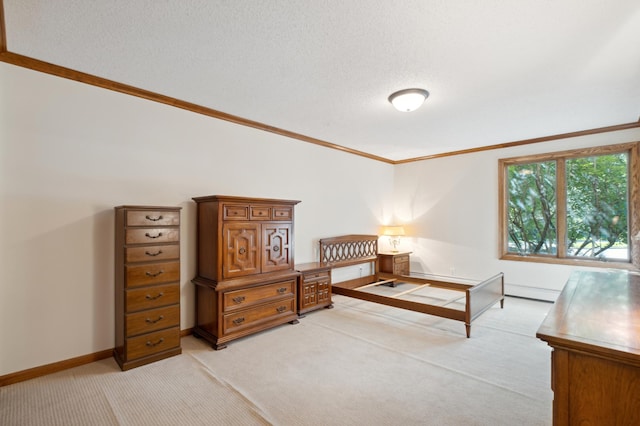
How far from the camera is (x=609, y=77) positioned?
2814 millimetres

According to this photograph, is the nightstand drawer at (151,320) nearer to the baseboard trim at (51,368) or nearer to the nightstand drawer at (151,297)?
the nightstand drawer at (151,297)

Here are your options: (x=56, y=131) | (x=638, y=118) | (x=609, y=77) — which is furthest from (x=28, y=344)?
(x=638, y=118)

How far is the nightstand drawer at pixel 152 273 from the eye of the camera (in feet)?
8.70

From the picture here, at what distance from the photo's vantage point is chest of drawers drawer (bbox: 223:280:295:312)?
3174 mm

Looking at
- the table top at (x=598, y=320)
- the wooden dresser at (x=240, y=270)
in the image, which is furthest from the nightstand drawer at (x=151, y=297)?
the table top at (x=598, y=320)

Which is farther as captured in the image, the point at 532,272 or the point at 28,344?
the point at 532,272

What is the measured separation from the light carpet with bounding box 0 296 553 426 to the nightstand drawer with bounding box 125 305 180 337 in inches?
13.0

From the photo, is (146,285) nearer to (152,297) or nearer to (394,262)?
(152,297)

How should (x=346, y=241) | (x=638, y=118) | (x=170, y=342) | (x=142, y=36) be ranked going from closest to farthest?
(x=142, y=36), (x=170, y=342), (x=638, y=118), (x=346, y=241)

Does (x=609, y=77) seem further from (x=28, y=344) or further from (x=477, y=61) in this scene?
(x=28, y=344)

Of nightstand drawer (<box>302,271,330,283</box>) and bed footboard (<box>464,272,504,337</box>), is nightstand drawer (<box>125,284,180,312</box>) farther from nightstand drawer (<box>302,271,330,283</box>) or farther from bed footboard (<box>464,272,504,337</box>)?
bed footboard (<box>464,272,504,337</box>)

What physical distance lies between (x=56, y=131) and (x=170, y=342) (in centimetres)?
219

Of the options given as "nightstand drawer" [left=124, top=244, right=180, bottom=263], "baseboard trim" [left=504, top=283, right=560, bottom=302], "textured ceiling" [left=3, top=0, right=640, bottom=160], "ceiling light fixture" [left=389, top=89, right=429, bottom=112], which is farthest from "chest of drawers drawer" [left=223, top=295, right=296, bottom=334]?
→ "baseboard trim" [left=504, top=283, right=560, bottom=302]

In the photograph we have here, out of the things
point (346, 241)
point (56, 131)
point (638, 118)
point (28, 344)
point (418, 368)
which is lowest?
point (418, 368)
